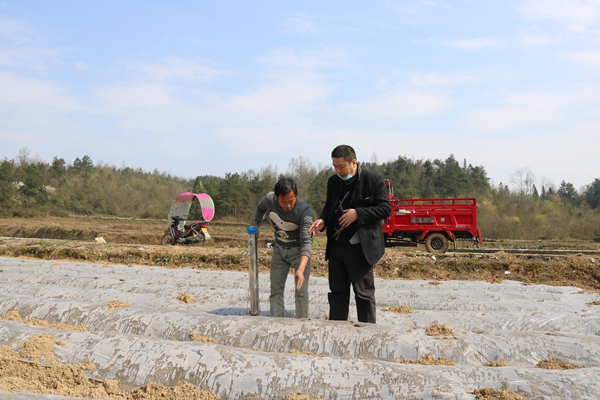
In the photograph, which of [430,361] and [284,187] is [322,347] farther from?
[284,187]

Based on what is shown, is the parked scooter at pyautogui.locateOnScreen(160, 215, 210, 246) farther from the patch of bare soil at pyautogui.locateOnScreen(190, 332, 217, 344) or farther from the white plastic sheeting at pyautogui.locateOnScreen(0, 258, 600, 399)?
the patch of bare soil at pyautogui.locateOnScreen(190, 332, 217, 344)

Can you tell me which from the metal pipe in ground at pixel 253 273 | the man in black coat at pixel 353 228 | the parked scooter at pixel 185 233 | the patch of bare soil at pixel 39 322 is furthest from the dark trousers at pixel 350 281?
the parked scooter at pixel 185 233

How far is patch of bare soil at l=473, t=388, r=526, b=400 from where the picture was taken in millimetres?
2277

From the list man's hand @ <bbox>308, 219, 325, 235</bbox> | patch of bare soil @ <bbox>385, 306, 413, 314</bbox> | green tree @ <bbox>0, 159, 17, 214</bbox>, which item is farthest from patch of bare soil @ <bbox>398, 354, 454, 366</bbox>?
green tree @ <bbox>0, 159, 17, 214</bbox>

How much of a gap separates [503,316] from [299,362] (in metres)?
2.18

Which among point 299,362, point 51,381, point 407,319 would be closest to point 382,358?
point 299,362

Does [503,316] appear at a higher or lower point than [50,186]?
lower

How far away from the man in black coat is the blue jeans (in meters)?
0.33

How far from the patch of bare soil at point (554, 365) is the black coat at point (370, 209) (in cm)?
120

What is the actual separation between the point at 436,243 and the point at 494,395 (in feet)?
33.9

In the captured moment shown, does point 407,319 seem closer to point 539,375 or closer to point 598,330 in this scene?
point 598,330

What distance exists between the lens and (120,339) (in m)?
3.08

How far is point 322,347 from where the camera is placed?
312cm

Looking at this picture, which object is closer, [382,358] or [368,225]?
[382,358]
